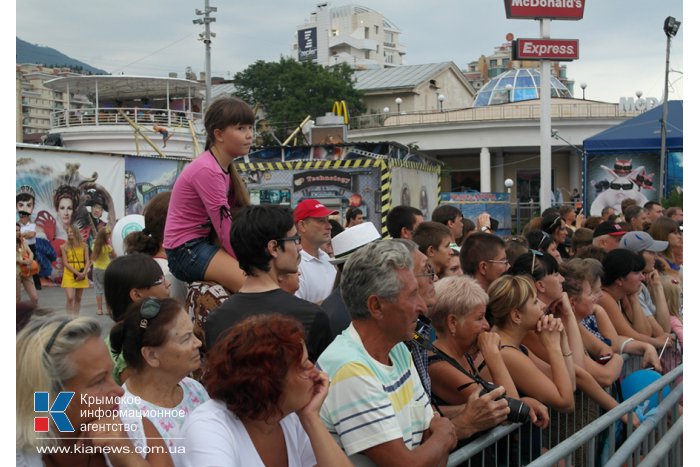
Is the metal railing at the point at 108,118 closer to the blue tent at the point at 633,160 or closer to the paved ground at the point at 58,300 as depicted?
the blue tent at the point at 633,160

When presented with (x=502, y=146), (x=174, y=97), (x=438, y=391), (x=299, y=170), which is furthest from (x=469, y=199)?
(x=438, y=391)

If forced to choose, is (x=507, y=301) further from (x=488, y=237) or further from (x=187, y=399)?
(x=187, y=399)

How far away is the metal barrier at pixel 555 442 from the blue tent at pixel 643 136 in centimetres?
1990

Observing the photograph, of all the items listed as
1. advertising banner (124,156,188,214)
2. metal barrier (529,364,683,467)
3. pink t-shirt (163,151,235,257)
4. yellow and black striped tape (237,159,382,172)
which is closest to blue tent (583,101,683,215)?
yellow and black striped tape (237,159,382,172)

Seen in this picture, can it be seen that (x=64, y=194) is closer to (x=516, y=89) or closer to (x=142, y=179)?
(x=142, y=179)

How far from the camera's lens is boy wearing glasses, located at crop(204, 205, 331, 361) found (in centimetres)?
333

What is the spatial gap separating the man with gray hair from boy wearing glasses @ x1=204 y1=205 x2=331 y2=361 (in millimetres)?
235

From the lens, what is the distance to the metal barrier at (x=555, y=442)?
128 inches

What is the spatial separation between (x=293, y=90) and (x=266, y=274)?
60.8 meters

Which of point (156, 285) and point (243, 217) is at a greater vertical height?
point (243, 217)

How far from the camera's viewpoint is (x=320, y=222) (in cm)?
555

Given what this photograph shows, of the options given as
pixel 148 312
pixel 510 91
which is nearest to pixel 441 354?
pixel 148 312

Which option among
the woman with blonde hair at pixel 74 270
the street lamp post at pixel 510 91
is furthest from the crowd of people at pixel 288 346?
the street lamp post at pixel 510 91
